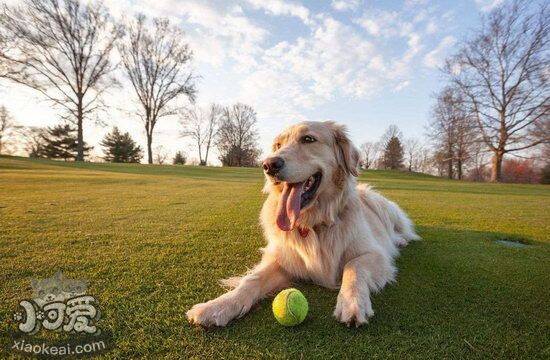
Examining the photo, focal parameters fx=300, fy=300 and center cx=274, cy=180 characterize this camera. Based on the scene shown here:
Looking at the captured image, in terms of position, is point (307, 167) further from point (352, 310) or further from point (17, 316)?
point (17, 316)

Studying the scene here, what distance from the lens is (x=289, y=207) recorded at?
2.78 meters

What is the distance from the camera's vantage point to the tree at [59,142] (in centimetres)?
4600

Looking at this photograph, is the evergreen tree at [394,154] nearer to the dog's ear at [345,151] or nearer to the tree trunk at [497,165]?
the tree trunk at [497,165]

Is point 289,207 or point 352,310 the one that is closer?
point 352,310

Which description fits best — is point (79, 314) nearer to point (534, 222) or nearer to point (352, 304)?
point (352, 304)

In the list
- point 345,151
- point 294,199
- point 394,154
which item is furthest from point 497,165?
point 394,154

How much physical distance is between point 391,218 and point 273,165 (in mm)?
2622

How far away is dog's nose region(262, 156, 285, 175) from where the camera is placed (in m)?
2.67

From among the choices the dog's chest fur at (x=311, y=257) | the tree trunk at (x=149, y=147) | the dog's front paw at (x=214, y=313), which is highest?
the tree trunk at (x=149, y=147)

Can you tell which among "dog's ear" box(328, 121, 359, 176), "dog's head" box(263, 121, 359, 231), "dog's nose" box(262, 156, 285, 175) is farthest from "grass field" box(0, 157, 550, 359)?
"dog's ear" box(328, 121, 359, 176)

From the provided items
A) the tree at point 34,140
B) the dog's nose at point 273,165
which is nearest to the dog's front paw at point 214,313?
the dog's nose at point 273,165

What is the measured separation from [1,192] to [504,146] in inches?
1293

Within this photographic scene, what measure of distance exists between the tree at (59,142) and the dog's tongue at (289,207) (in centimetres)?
5293

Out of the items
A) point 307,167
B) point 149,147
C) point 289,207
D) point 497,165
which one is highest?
point 149,147
